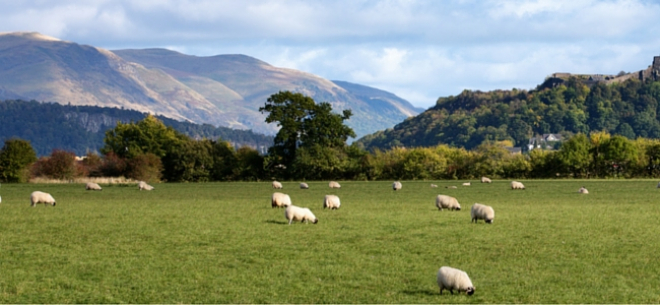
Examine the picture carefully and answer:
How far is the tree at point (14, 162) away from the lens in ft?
229

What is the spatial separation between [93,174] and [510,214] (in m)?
55.3

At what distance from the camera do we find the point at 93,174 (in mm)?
75062

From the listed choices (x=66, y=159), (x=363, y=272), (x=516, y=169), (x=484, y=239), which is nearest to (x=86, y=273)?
(x=363, y=272)

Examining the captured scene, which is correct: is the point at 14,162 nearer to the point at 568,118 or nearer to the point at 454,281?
the point at 454,281

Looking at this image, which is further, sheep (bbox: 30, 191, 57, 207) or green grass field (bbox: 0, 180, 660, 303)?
sheep (bbox: 30, 191, 57, 207)

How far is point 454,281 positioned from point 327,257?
14.8ft

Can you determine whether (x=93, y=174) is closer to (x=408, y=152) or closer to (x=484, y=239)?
(x=408, y=152)

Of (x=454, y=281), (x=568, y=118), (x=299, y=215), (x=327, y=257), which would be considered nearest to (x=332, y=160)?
(x=299, y=215)

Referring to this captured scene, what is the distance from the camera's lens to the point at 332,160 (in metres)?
74.5

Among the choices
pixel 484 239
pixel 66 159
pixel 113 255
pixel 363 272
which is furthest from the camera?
pixel 66 159

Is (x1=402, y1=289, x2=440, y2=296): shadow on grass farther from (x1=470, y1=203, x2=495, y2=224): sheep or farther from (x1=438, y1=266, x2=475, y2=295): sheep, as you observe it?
(x1=470, y1=203, x2=495, y2=224): sheep

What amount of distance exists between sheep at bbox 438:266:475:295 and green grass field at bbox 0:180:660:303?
169 mm

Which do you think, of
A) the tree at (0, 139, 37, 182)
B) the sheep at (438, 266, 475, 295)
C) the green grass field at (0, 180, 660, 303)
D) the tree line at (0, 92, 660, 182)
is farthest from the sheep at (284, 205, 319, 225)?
the tree at (0, 139, 37, 182)

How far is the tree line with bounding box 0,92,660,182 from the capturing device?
74.3 m
